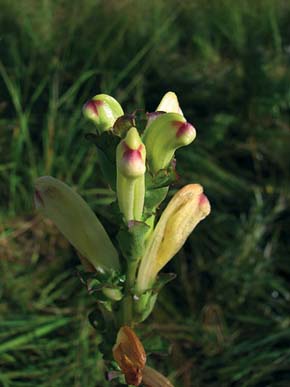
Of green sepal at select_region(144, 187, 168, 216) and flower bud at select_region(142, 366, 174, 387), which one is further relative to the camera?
flower bud at select_region(142, 366, 174, 387)

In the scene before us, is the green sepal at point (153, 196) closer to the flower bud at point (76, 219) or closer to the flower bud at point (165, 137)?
the flower bud at point (165, 137)

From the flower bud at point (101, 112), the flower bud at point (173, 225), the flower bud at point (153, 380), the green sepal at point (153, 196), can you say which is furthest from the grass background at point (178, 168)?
the flower bud at point (101, 112)

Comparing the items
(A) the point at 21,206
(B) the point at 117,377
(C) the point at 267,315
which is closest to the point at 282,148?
(C) the point at 267,315

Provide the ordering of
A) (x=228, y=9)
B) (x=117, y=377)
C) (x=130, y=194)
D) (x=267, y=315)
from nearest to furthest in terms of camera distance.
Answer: (x=130, y=194)
(x=117, y=377)
(x=267, y=315)
(x=228, y=9)

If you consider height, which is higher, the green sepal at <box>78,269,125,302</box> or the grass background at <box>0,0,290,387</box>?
the grass background at <box>0,0,290,387</box>

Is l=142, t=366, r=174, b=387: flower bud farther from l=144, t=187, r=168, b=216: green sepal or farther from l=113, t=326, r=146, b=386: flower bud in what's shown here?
l=144, t=187, r=168, b=216: green sepal

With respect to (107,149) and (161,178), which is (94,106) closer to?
(107,149)

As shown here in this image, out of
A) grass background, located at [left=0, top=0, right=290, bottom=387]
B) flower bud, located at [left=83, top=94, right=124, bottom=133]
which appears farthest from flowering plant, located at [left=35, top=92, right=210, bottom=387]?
grass background, located at [left=0, top=0, right=290, bottom=387]

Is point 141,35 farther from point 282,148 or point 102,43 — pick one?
point 282,148
